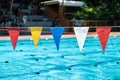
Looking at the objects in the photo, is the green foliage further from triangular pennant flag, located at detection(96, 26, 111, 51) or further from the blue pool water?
triangular pennant flag, located at detection(96, 26, 111, 51)

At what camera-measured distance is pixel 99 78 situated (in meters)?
9.47

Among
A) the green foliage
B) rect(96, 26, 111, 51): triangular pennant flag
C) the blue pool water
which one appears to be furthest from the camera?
the green foliage

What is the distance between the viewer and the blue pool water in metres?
9.84

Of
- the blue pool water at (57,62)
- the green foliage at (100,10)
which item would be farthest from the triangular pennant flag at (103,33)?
the green foliage at (100,10)

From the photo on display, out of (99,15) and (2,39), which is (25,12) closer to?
(99,15)

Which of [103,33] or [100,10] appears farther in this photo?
[100,10]

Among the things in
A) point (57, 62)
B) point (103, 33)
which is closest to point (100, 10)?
point (57, 62)

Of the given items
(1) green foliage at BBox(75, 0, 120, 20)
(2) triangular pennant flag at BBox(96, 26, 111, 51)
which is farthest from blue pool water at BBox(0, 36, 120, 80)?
(1) green foliage at BBox(75, 0, 120, 20)

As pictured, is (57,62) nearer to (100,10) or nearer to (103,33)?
(103,33)

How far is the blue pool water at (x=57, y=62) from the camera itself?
32.3ft

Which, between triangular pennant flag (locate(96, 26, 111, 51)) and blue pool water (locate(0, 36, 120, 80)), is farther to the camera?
triangular pennant flag (locate(96, 26, 111, 51))

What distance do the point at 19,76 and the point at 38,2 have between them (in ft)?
71.7

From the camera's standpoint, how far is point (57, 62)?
12.5 m

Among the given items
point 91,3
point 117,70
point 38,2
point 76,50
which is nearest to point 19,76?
point 117,70
